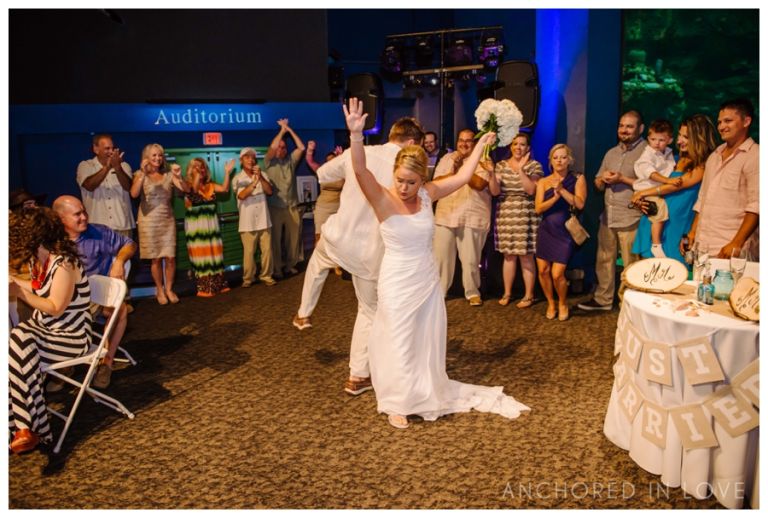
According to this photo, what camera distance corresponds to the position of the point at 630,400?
302 centimetres

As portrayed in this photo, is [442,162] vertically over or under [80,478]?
over

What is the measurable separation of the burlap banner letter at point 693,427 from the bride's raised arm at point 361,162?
5.67ft

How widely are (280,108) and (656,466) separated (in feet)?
22.2

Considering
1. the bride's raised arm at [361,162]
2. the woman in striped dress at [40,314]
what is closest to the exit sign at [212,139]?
the woman in striped dress at [40,314]

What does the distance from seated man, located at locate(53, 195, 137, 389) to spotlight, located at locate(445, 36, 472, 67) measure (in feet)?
22.3

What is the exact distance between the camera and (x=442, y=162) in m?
6.36

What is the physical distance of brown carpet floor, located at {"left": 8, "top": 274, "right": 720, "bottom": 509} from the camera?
2.84 metres

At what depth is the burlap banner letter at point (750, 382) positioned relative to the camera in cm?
254

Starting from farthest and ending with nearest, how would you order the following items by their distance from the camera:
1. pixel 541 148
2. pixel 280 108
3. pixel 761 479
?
pixel 280 108 → pixel 541 148 → pixel 761 479

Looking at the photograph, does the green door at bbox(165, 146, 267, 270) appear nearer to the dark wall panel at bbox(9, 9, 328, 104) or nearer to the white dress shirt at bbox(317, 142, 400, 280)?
the dark wall panel at bbox(9, 9, 328, 104)

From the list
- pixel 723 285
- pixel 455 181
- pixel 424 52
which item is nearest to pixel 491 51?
pixel 424 52

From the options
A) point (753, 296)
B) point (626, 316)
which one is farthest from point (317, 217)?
point (753, 296)

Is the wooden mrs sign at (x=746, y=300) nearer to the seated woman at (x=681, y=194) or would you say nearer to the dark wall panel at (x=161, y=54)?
the seated woman at (x=681, y=194)

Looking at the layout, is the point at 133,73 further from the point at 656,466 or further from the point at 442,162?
the point at 656,466
